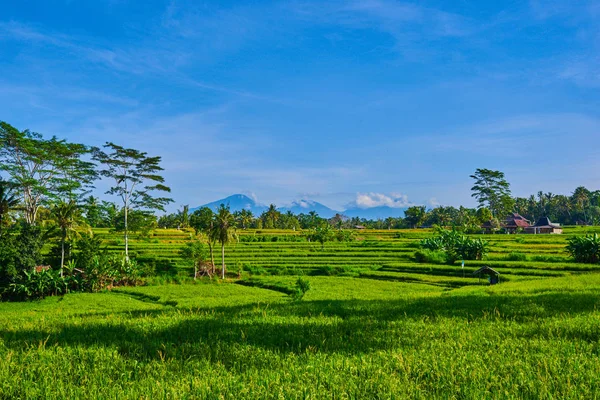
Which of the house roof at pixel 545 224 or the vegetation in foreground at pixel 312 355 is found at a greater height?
the house roof at pixel 545 224

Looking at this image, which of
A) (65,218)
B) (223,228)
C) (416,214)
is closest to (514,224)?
(416,214)

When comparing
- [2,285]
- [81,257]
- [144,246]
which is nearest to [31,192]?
[81,257]

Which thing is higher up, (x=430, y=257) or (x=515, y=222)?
(x=515, y=222)

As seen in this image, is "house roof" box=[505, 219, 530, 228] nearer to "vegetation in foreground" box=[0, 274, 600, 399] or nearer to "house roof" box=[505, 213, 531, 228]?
"house roof" box=[505, 213, 531, 228]

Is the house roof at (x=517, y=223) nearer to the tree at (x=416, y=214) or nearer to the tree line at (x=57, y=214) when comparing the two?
the tree at (x=416, y=214)

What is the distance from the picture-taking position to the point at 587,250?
1483 inches

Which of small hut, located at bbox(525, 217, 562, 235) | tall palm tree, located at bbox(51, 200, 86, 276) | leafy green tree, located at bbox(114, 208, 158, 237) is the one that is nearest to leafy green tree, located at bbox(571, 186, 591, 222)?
small hut, located at bbox(525, 217, 562, 235)

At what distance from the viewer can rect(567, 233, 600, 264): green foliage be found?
123 feet

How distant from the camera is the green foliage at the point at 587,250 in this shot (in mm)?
37375

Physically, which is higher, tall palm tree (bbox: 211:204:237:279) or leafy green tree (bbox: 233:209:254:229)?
leafy green tree (bbox: 233:209:254:229)

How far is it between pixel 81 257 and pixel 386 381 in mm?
36343

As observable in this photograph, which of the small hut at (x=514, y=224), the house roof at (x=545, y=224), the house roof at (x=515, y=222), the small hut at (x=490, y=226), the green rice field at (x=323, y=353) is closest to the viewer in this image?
the green rice field at (x=323, y=353)

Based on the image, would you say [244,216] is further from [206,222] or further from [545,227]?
[545,227]

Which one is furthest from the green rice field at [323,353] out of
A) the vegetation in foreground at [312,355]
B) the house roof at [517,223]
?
the house roof at [517,223]
